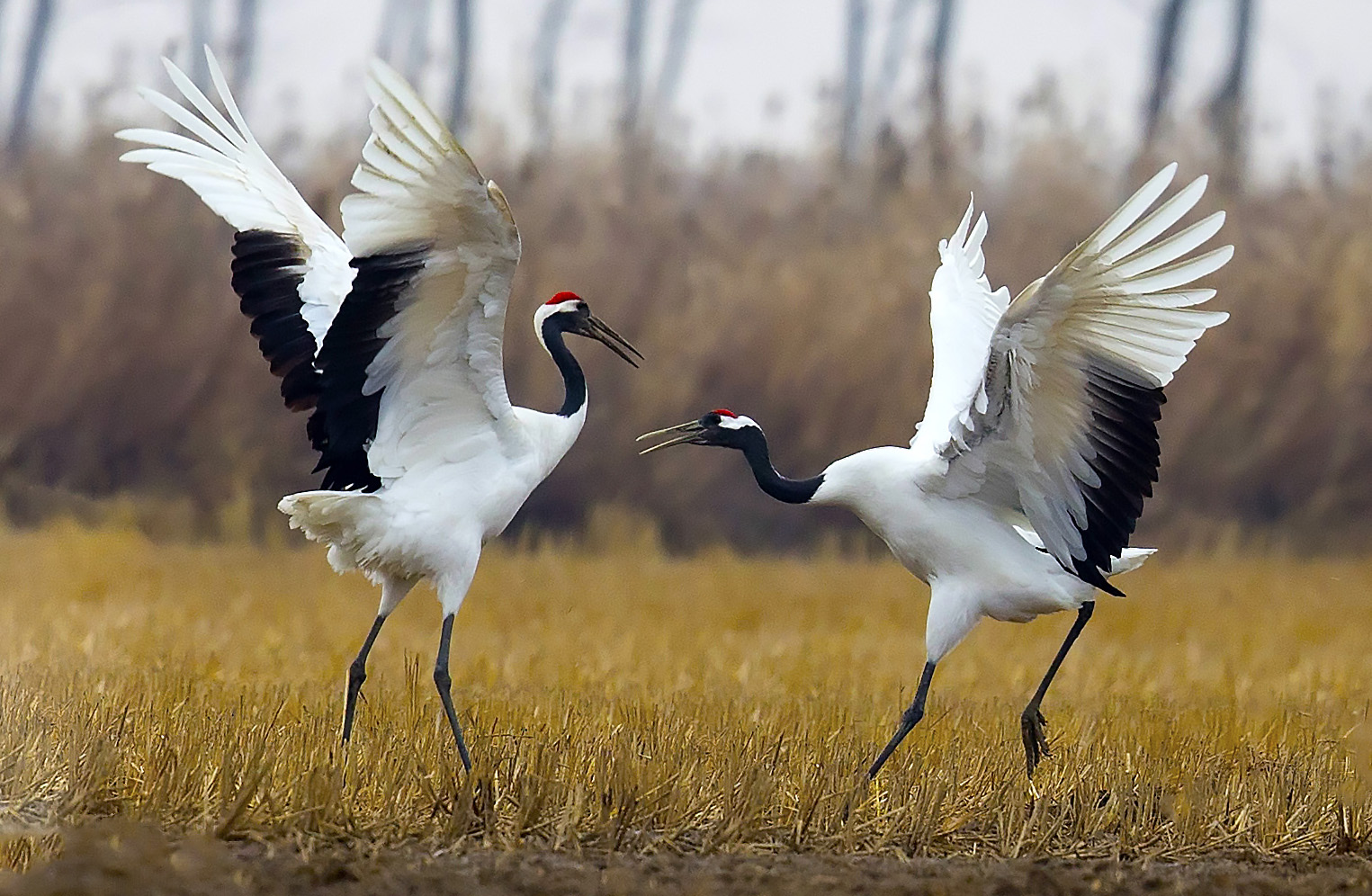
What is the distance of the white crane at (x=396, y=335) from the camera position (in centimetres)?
578

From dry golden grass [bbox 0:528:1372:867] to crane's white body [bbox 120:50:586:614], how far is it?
2.09ft

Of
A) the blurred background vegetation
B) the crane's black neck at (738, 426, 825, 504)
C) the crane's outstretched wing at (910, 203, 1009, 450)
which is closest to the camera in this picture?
the crane's black neck at (738, 426, 825, 504)

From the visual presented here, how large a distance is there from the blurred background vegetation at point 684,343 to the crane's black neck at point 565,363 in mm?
6169

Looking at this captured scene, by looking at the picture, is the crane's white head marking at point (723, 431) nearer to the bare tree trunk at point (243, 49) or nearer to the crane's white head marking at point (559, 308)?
the crane's white head marking at point (559, 308)

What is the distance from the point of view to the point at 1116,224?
5.56 m

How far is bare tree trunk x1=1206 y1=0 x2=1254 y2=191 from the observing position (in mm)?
16266

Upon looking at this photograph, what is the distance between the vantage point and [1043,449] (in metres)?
6.28

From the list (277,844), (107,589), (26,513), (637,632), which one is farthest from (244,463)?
(277,844)

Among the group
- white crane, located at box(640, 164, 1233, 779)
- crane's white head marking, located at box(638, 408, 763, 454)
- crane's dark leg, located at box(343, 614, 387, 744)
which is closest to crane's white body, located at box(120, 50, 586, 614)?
crane's dark leg, located at box(343, 614, 387, 744)

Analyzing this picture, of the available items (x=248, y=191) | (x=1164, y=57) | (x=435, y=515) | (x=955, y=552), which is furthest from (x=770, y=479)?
(x=1164, y=57)

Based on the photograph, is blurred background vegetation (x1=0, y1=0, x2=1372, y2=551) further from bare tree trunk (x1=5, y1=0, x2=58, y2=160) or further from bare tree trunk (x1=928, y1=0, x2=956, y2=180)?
bare tree trunk (x1=5, y1=0, x2=58, y2=160)

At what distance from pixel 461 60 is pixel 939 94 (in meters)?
5.85

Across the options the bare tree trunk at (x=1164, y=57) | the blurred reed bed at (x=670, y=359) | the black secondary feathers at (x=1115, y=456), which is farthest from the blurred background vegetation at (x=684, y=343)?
the black secondary feathers at (x=1115, y=456)

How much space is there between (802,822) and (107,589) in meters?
6.27
